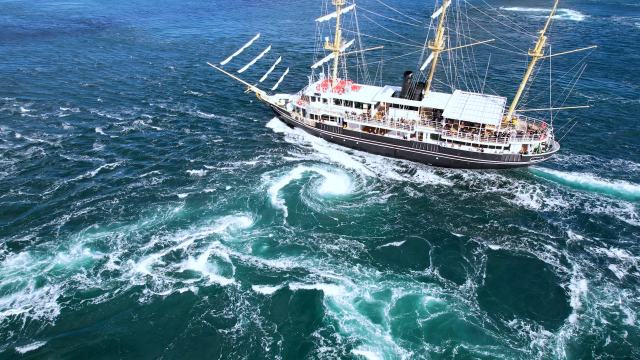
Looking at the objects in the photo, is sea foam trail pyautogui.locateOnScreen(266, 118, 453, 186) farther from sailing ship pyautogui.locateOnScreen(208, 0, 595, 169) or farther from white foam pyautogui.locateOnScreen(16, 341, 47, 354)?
white foam pyautogui.locateOnScreen(16, 341, 47, 354)

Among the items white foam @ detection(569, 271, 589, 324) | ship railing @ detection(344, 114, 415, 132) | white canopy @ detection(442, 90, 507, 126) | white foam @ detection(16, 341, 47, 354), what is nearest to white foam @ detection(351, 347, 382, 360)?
white foam @ detection(569, 271, 589, 324)

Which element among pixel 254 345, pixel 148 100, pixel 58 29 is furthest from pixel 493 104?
pixel 58 29

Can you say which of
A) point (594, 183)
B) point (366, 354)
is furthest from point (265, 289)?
point (594, 183)

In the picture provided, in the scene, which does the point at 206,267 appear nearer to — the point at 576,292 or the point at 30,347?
the point at 30,347

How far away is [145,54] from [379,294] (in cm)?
10277

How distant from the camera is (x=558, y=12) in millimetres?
158625

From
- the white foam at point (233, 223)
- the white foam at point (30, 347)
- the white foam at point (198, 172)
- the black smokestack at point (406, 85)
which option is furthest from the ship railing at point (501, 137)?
the white foam at point (30, 347)

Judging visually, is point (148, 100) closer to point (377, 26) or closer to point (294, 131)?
point (294, 131)

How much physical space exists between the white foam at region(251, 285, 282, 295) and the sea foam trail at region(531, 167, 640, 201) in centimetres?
4949

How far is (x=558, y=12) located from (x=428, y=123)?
122 meters

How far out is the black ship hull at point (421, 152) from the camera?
70.6 metres

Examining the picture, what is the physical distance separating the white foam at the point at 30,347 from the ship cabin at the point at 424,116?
2117 inches

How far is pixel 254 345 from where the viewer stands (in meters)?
43.5

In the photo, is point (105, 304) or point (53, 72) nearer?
point (105, 304)
